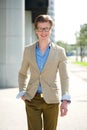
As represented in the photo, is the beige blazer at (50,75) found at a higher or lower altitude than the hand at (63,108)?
higher

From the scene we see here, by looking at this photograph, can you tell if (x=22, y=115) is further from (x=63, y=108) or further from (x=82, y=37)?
(x=82, y=37)

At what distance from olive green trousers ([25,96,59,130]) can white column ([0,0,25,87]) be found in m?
13.0

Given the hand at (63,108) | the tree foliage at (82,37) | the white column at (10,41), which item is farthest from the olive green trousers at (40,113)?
the tree foliage at (82,37)

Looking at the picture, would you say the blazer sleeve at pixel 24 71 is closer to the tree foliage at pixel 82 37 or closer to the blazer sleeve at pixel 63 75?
the blazer sleeve at pixel 63 75

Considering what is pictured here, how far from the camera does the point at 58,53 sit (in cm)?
434

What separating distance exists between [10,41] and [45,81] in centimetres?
1321

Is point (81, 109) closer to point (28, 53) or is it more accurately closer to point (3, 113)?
point (3, 113)

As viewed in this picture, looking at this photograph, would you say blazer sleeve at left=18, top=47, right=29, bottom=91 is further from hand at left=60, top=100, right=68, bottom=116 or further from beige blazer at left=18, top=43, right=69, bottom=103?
hand at left=60, top=100, right=68, bottom=116

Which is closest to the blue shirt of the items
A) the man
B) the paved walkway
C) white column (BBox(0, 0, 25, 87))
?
the man

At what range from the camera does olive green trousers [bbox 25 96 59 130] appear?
14.2 feet

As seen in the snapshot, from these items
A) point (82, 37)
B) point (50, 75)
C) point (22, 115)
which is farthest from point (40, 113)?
point (82, 37)

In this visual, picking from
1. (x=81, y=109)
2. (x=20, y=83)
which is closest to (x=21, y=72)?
(x=20, y=83)

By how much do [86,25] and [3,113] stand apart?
187 ft

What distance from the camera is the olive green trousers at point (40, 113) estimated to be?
4.32m
